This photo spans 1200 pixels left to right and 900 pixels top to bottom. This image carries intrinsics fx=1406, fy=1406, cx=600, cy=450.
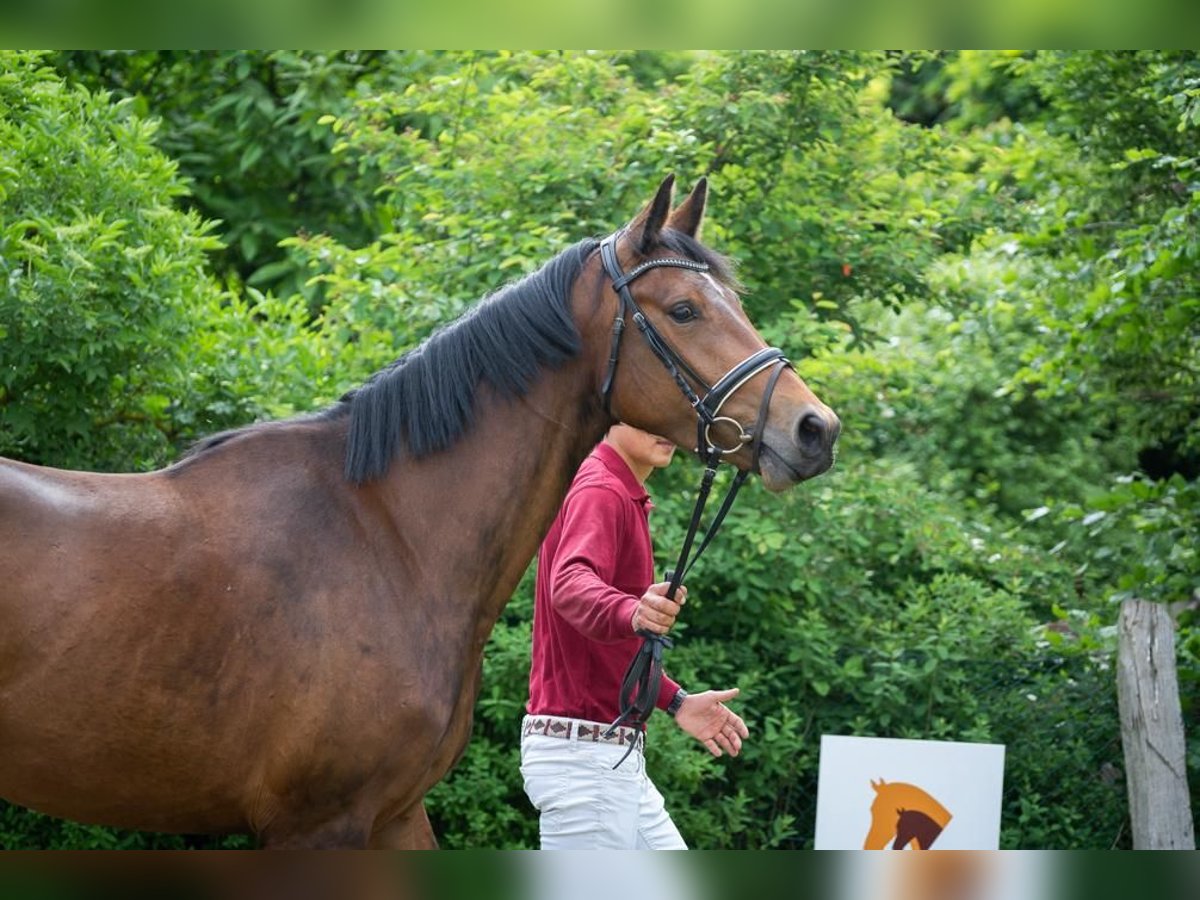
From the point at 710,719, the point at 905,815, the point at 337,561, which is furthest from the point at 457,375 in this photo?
the point at 905,815

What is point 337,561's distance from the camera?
333 cm

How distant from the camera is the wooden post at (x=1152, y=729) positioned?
564cm

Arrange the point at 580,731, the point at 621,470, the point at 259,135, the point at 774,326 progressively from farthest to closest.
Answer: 1. the point at 259,135
2. the point at 774,326
3. the point at 621,470
4. the point at 580,731

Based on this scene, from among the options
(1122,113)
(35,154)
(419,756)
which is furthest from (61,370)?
(1122,113)

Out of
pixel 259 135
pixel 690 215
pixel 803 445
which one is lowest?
pixel 803 445

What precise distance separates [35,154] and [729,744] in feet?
11.6

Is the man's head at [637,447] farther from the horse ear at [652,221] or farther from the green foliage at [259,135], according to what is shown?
the green foliage at [259,135]

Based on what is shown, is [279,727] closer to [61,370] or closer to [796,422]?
[796,422]

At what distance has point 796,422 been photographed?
3.28 metres

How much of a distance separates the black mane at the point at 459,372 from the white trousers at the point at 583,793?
90 centimetres

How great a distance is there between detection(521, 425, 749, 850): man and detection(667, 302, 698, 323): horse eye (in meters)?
0.47

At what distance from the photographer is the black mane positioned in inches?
137

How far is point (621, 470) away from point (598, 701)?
63 cm

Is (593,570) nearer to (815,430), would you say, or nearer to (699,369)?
(699,369)
